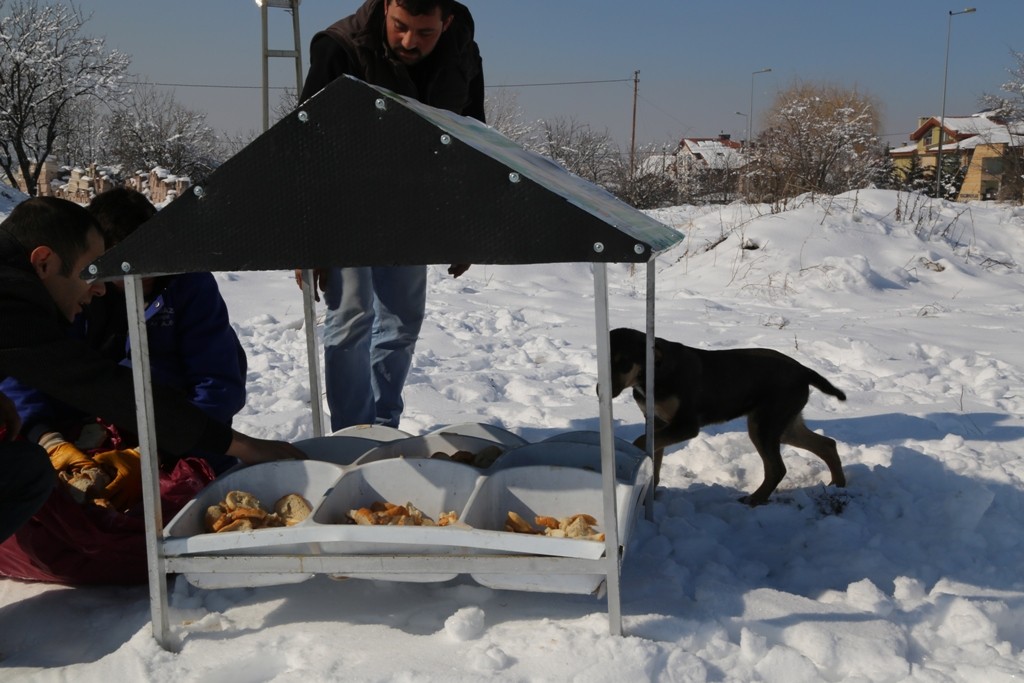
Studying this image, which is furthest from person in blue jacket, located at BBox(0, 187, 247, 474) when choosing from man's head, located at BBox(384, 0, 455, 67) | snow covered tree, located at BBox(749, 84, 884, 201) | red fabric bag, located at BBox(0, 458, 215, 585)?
snow covered tree, located at BBox(749, 84, 884, 201)

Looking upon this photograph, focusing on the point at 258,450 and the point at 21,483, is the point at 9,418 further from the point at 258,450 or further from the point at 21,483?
the point at 258,450

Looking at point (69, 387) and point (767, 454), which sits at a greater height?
point (69, 387)

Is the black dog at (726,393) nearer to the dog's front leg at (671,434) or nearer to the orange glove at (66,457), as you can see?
the dog's front leg at (671,434)

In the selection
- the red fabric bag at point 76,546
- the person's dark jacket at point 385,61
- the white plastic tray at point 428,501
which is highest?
the person's dark jacket at point 385,61

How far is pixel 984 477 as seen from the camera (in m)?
3.91

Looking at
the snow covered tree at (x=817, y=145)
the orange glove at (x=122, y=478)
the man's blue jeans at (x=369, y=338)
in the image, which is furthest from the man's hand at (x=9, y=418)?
the snow covered tree at (x=817, y=145)

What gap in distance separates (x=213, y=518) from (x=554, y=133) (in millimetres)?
31673

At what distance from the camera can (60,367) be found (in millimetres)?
2414

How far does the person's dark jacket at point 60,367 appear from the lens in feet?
7.79

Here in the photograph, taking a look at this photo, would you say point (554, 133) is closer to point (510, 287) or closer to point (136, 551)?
point (510, 287)

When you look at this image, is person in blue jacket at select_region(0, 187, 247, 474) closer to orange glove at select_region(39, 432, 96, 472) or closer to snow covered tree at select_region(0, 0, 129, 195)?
orange glove at select_region(39, 432, 96, 472)

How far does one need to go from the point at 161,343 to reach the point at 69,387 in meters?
0.98

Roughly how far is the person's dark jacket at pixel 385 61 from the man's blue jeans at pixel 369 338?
2.52ft

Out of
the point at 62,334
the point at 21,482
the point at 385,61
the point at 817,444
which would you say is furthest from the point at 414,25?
the point at 817,444
